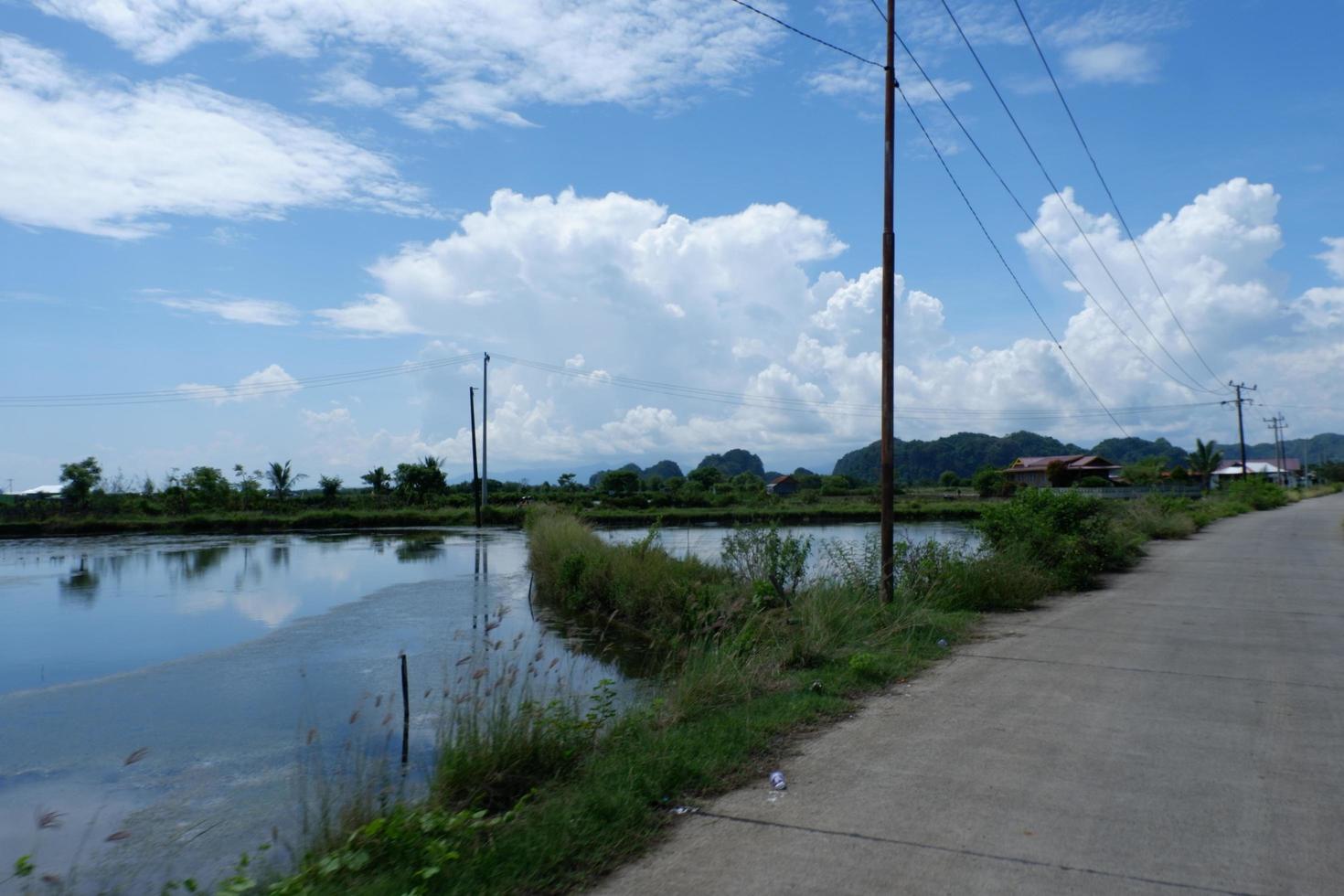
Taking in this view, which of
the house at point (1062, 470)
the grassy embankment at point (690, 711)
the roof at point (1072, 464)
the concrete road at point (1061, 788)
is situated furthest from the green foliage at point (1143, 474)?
the concrete road at point (1061, 788)

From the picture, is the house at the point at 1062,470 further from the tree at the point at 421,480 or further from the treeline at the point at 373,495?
the tree at the point at 421,480

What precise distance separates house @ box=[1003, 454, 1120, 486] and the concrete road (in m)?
78.3

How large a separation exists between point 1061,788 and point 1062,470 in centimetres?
8507

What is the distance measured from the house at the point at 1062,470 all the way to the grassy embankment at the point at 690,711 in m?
70.5

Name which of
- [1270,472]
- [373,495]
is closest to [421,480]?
[373,495]

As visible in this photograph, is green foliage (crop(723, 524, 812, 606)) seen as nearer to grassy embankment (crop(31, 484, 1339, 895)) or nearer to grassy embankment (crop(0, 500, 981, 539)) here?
grassy embankment (crop(31, 484, 1339, 895))

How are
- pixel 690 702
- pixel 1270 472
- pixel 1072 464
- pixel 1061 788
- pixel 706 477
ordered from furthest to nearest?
pixel 1270 472 → pixel 1072 464 → pixel 706 477 → pixel 690 702 → pixel 1061 788

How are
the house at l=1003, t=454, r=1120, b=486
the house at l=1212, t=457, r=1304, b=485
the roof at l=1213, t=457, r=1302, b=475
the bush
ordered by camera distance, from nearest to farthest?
the bush < the house at l=1003, t=454, r=1120, b=486 < the house at l=1212, t=457, r=1304, b=485 < the roof at l=1213, t=457, r=1302, b=475

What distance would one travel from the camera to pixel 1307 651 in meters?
10.7

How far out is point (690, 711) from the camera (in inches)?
312

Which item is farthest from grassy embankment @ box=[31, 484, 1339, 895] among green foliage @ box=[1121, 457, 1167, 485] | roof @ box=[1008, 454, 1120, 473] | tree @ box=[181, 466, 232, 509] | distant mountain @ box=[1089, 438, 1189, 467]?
distant mountain @ box=[1089, 438, 1189, 467]

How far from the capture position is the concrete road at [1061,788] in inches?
183

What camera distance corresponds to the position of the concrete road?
15.2 ft

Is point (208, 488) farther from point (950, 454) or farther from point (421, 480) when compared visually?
point (950, 454)
